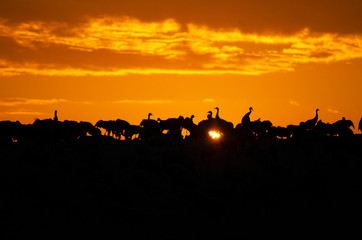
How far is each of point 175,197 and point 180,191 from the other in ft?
1.42

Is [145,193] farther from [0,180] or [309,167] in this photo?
[309,167]

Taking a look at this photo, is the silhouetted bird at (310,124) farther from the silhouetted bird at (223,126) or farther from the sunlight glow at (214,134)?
the sunlight glow at (214,134)

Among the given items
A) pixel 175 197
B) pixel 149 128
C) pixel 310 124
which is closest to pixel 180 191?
pixel 175 197

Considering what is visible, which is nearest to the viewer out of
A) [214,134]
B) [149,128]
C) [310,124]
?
[214,134]

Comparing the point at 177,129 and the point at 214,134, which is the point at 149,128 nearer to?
the point at 177,129

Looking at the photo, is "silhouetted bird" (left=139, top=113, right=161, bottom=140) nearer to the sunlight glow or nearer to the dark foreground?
the sunlight glow

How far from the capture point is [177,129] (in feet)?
156

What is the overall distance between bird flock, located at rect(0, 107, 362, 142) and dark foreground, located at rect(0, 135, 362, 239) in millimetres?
5843

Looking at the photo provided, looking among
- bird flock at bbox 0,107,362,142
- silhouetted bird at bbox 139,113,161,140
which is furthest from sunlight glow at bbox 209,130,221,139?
silhouetted bird at bbox 139,113,161,140

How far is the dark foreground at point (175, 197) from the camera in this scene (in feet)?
75.2

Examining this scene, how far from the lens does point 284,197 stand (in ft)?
89.2

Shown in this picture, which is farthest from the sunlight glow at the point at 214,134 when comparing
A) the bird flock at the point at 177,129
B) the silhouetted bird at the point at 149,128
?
the silhouetted bird at the point at 149,128

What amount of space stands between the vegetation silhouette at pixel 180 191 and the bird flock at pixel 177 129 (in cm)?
198

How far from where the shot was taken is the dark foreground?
2292 centimetres
